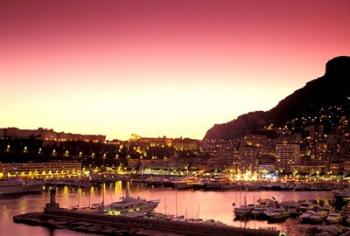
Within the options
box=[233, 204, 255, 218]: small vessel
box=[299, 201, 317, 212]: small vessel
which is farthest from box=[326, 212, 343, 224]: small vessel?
box=[233, 204, 255, 218]: small vessel

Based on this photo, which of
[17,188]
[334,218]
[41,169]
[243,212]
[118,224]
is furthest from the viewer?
[41,169]

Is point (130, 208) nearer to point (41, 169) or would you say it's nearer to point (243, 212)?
point (243, 212)

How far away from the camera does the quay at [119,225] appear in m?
20.0

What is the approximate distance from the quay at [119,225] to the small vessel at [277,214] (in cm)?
660

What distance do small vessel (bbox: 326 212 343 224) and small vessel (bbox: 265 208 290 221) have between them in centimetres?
235

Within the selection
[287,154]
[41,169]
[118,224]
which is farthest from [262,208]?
[287,154]

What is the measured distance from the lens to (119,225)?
2261cm

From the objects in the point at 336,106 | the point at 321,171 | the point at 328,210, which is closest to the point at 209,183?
the point at 321,171

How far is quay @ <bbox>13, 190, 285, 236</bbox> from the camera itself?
19953 mm

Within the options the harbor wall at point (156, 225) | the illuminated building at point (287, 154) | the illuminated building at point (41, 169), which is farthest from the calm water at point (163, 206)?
the illuminated building at point (287, 154)

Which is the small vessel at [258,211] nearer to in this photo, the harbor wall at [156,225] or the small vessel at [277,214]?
the small vessel at [277,214]

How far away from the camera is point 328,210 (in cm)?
2755

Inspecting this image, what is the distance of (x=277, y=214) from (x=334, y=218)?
2954 mm

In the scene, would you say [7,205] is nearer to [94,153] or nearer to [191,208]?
[191,208]
